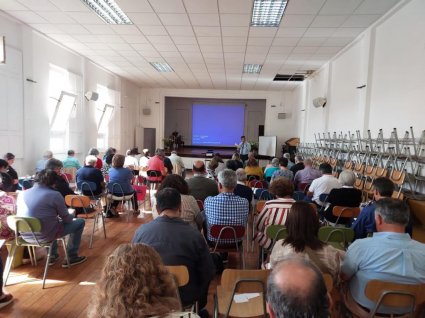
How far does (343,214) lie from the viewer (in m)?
3.81

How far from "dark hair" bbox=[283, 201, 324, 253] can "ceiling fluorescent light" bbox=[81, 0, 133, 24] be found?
4.57 m

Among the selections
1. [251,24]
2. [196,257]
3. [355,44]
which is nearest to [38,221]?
[196,257]

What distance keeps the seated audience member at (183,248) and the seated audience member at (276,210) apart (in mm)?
1001

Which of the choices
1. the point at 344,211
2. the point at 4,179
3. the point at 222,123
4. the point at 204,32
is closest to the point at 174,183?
the point at 344,211

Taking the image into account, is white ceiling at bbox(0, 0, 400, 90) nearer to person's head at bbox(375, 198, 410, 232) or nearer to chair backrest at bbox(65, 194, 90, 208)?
chair backrest at bbox(65, 194, 90, 208)

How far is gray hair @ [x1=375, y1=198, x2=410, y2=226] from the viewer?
1983 millimetres

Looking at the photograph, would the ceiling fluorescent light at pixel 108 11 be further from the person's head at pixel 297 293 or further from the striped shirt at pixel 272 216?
the person's head at pixel 297 293

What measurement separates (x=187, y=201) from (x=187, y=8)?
335 centimetres

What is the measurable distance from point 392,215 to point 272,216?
119 centimetres

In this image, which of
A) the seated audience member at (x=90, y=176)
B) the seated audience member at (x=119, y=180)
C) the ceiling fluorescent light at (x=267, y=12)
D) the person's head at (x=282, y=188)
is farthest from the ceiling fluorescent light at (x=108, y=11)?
the person's head at (x=282, y=188)

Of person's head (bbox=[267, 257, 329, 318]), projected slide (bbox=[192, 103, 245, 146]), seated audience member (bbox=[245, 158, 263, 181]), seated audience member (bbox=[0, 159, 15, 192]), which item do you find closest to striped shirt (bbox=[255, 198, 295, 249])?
person's head (bbox=[267, 257, 329, 318])

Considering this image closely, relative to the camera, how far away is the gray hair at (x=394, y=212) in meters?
1.98

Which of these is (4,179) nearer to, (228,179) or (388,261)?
(228,179)

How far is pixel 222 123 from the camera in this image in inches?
618
